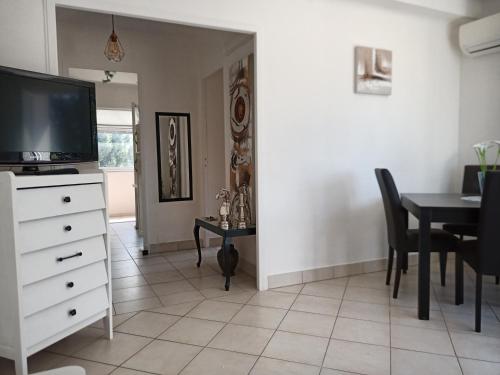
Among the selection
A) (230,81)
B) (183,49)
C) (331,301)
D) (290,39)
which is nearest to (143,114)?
(183,49)

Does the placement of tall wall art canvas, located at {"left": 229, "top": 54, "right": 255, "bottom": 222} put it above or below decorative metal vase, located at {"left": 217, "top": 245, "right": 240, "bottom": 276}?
above

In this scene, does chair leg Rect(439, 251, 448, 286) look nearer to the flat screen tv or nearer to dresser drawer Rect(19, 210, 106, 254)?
dresser drawer Rect(19, 210, 106, 254)

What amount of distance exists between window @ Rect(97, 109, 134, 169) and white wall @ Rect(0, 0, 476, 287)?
17.3ft

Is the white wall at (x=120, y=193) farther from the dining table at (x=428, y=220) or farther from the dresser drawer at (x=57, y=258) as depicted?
the dining table at (x=428, y=220)

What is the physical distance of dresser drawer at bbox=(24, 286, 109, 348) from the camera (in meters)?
1.79

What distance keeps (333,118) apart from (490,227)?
155 cm

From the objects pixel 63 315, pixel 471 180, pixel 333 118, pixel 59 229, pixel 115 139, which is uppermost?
pixel 115 139

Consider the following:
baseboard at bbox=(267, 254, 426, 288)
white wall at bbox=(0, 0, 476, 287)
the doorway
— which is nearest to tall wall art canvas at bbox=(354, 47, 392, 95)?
white wall at bbox=(0, 0, 476, 287)

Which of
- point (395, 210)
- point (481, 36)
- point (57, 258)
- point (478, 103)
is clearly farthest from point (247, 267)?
point (481, 36)

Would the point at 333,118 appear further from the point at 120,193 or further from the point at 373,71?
the point at 120,193

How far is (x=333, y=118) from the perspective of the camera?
3346 mm

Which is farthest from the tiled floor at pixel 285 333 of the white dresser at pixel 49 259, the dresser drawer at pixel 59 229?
the dresser drawer at pixel 59 229

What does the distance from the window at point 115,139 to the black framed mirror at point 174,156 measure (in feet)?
11.2

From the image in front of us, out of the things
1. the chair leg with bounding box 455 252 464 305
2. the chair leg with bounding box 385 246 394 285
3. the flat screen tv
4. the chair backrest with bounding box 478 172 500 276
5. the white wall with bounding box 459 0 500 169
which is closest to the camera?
the flat screen tv
